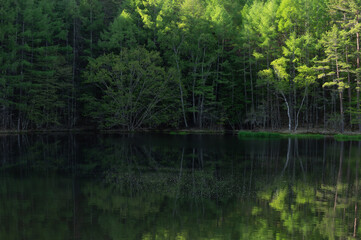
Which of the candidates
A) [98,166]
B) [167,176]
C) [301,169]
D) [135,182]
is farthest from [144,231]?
[301,169]

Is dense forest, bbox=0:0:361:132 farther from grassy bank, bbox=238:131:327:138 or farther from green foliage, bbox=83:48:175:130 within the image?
grassy bank, bbox=238:131:327:138

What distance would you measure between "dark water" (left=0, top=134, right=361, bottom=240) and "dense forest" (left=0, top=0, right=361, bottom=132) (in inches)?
839

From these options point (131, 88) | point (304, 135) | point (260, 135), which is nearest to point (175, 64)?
point (131, 88)

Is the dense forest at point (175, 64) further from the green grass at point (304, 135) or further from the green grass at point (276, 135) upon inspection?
the green grass at point (276, 135)

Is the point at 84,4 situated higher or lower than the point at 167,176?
higher

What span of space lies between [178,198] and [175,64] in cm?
3295

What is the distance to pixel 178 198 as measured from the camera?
10.1 m

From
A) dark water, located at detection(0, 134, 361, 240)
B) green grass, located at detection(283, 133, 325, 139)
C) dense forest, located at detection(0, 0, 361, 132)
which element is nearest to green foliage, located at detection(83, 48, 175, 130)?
dense forest, located at detection(0, 0, 361, 132)

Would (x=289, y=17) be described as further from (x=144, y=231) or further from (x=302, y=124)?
(x=144, y=231)

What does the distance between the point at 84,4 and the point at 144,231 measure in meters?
41.1

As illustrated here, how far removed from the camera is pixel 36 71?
3828 centimetres

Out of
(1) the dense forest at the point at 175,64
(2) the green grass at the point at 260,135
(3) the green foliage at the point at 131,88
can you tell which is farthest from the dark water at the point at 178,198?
(1) the dense forest at the point at 175,64

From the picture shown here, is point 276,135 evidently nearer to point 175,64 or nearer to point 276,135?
point 276,135

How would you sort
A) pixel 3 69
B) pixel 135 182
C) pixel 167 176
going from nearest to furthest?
pixel 135 182, pixel 167 176, pixel 3 69
